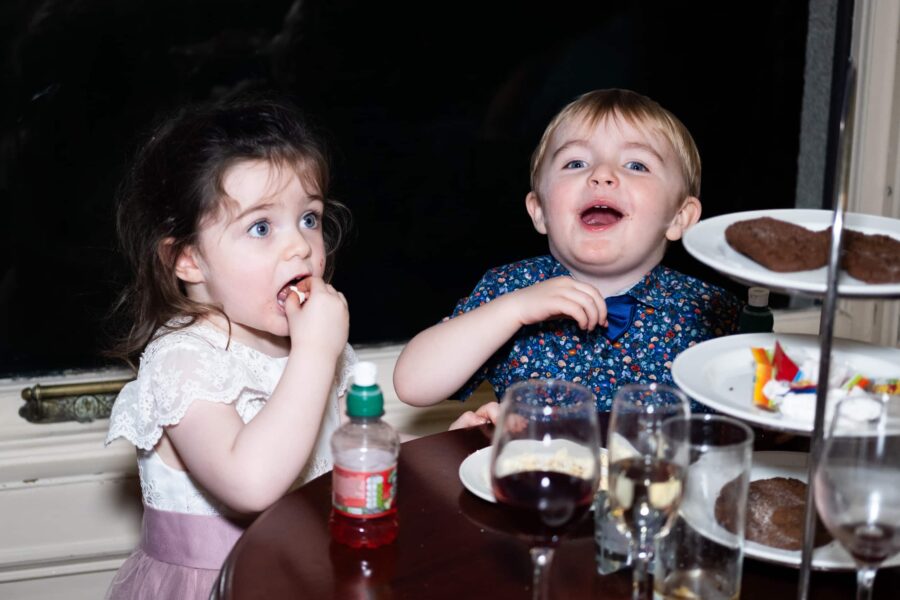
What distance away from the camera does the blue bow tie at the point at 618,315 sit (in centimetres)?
165

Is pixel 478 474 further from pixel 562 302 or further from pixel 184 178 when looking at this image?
pixel 184 178

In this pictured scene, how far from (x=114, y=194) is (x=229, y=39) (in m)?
0.41

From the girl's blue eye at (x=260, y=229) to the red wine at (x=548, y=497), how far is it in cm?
72

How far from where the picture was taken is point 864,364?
1.16 m

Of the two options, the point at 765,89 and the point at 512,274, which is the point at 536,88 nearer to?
the point at 765,89

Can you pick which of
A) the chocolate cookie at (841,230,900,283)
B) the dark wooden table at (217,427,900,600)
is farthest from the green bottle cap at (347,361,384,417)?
the chocolate cookie at (841,230,900,283)

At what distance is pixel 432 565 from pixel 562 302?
51 centimetres

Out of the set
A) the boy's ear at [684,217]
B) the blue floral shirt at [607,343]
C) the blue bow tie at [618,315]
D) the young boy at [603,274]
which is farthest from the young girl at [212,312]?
the boy's ear at [684,217]

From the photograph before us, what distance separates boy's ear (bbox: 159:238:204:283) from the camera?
5.00 feet

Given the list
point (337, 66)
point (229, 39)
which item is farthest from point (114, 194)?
point (337, 66)

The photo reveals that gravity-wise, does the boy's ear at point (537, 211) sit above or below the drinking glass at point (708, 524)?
above

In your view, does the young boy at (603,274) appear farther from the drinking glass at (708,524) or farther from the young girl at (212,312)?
the drinking glass at (708,524)

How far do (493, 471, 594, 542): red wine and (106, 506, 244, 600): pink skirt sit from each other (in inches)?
28.4

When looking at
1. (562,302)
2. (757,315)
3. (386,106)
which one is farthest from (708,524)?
(386,106)
